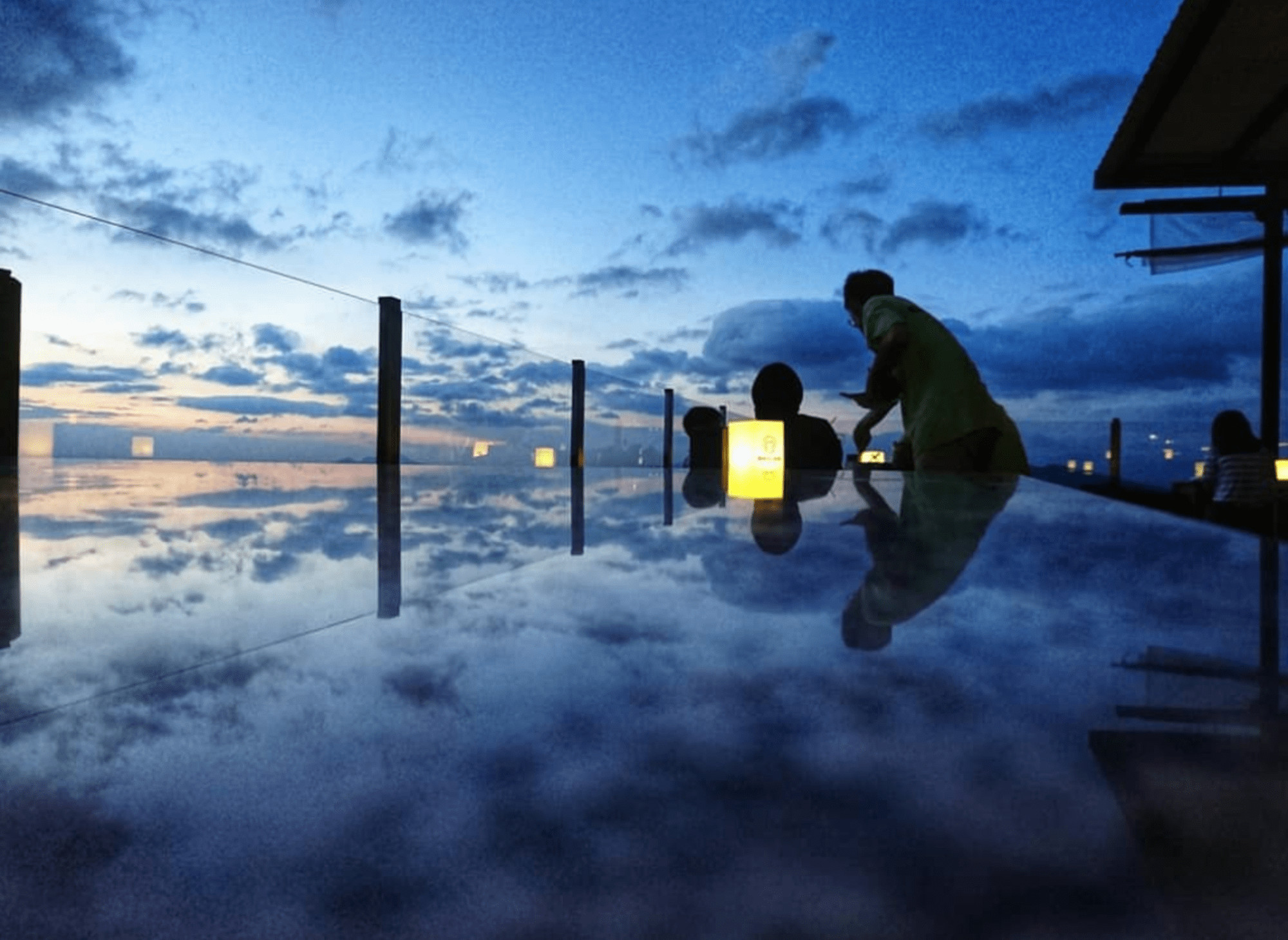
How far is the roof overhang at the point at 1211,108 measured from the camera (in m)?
3.39

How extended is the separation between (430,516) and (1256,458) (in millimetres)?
4654

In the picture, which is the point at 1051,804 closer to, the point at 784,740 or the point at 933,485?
the point at 784,740

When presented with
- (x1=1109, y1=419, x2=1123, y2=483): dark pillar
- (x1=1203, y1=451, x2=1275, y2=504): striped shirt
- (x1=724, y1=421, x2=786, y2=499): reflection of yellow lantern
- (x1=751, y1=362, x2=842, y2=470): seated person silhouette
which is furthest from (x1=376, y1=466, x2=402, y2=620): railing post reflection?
(x1=1109, y1=419, x2=1123, y2=483): dark pillar

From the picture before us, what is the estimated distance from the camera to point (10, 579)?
1400 millimetres

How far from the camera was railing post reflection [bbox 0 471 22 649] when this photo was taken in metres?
1.06

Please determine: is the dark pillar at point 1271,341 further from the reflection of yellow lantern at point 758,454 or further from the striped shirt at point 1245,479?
the reflection of yellow lantern at point 758,454

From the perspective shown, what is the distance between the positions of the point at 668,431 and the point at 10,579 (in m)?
8.29

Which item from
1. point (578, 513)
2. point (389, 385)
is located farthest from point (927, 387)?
point (389, 385)

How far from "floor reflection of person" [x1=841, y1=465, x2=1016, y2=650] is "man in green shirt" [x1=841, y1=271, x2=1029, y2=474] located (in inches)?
9.8

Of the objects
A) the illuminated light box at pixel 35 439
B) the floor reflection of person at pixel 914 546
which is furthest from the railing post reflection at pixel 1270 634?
the illuminated light box at pixel 35 439

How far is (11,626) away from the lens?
3.54 feet

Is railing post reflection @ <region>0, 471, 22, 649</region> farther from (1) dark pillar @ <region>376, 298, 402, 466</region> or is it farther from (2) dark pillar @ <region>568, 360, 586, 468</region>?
(2) dark pillar @ <region>568, 360, 586, 468</region>

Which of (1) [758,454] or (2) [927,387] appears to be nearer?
(2) [927,387]

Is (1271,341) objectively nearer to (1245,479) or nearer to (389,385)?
(1245,479)
